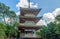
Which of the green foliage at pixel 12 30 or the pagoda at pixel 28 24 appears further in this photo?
the pagoda at pixel 28 24

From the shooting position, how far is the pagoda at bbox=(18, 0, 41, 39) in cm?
2761

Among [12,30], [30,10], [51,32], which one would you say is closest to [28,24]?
[30,10]

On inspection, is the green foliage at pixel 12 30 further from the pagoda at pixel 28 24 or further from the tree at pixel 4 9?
the tree at pixel 4 9

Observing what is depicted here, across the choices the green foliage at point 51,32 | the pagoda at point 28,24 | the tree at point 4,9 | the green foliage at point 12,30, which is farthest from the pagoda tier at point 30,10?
the green foliage at point 51,32

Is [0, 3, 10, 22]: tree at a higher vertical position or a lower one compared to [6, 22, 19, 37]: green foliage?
higher

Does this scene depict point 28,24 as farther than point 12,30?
Yes

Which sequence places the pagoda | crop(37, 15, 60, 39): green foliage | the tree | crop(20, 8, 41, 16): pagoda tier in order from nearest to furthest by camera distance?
crop(37, 15, 60, 39): green foliage
the tree
the pagoda
crop(20, 8, 41, 16): pagoda tier

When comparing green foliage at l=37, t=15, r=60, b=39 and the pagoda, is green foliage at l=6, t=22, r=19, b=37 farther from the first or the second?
green foliage at l=37, t=15, r=60, b=39

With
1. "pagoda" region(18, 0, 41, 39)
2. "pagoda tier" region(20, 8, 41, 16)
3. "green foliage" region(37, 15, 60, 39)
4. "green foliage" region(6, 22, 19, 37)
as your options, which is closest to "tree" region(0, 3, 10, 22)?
"green foliage" region(6, 22, 19, 37)

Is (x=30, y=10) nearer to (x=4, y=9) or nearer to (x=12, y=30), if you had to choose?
(x=4, y=9)

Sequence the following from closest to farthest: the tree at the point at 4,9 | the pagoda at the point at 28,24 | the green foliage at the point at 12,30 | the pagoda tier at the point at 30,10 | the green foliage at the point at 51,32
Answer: the green foliage at the point at 51,32 < the green foliage at the point at 12,30 < the tree at the point at 4,9 < the pagoda at the point at 28,24 < the pagoda tier at the point at 30,10

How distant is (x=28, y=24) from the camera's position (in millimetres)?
28375

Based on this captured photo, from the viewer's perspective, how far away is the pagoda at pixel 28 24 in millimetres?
27609

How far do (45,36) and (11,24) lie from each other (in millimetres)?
5026
